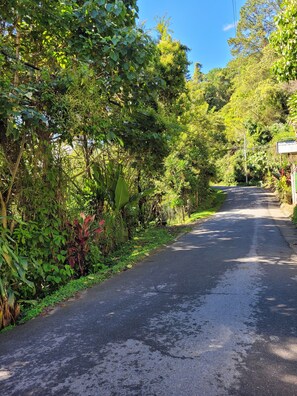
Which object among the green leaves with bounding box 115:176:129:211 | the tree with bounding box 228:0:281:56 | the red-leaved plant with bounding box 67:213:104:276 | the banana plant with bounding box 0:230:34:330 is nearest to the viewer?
the banana plant with bounding box 0:230:34:330

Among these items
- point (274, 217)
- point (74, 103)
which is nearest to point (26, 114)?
point (74, 103)

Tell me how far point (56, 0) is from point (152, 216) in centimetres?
1064

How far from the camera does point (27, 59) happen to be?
6.32 meters

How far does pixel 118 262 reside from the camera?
26.2 feet

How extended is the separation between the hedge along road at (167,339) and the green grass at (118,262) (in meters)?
0.22

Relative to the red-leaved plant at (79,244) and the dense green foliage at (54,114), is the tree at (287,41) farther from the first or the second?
the red-leaved plant at (79,244)

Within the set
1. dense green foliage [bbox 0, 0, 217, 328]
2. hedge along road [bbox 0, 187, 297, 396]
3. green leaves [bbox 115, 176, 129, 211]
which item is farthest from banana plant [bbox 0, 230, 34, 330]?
green leaves [bbox 115, 176, 129, 211]

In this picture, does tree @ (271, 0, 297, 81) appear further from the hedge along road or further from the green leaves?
the green leaves

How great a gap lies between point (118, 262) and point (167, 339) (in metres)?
4.32

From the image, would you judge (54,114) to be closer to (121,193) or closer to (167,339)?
(167,339)

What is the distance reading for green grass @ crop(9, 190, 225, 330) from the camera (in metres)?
5.03

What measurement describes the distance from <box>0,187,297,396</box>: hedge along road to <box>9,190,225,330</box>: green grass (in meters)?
0.22

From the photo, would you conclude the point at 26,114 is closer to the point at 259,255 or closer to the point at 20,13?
A: the point at 20,13

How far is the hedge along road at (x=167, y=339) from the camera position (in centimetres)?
292
